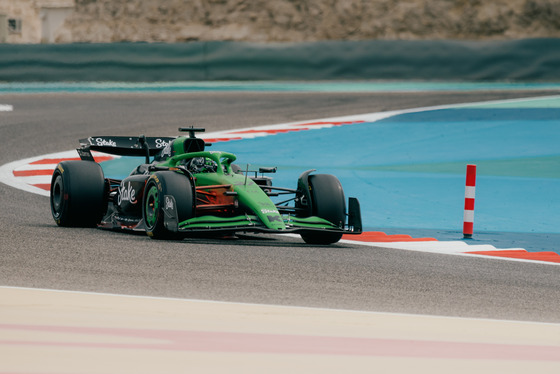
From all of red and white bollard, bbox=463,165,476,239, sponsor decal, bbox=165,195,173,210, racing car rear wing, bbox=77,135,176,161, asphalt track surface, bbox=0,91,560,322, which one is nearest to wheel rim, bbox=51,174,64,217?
asphalt track surface, bbox=0,91,560,322

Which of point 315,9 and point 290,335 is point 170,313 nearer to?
point 290,335

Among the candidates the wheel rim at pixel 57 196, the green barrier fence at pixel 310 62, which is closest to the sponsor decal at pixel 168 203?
the wheel rim at pixel 57 196

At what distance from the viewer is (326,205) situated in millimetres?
9844

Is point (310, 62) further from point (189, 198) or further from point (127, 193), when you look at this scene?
point (189, 198)

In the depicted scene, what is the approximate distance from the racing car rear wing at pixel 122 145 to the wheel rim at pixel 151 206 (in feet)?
4.62

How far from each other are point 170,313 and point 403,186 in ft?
25.4

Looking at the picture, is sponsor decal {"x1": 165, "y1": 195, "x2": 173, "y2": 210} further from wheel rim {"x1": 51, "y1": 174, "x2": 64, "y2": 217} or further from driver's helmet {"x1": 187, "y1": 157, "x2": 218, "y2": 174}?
wheel rim {"x1": 51, "y1": 174, "x2": 64, "y2": 217}

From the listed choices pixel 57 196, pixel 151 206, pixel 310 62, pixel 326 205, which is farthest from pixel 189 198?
pixel 310 62

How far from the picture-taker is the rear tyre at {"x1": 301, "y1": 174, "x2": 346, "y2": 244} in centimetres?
983

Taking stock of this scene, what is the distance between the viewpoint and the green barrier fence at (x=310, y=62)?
26484mm

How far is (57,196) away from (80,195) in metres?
0.43

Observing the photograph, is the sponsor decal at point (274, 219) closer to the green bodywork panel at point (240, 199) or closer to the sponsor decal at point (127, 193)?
the green bodywork panel at point (240, 199)

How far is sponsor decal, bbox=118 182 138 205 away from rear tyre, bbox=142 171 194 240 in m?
0.58

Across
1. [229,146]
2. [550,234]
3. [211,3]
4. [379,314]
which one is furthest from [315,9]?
[379,314]
